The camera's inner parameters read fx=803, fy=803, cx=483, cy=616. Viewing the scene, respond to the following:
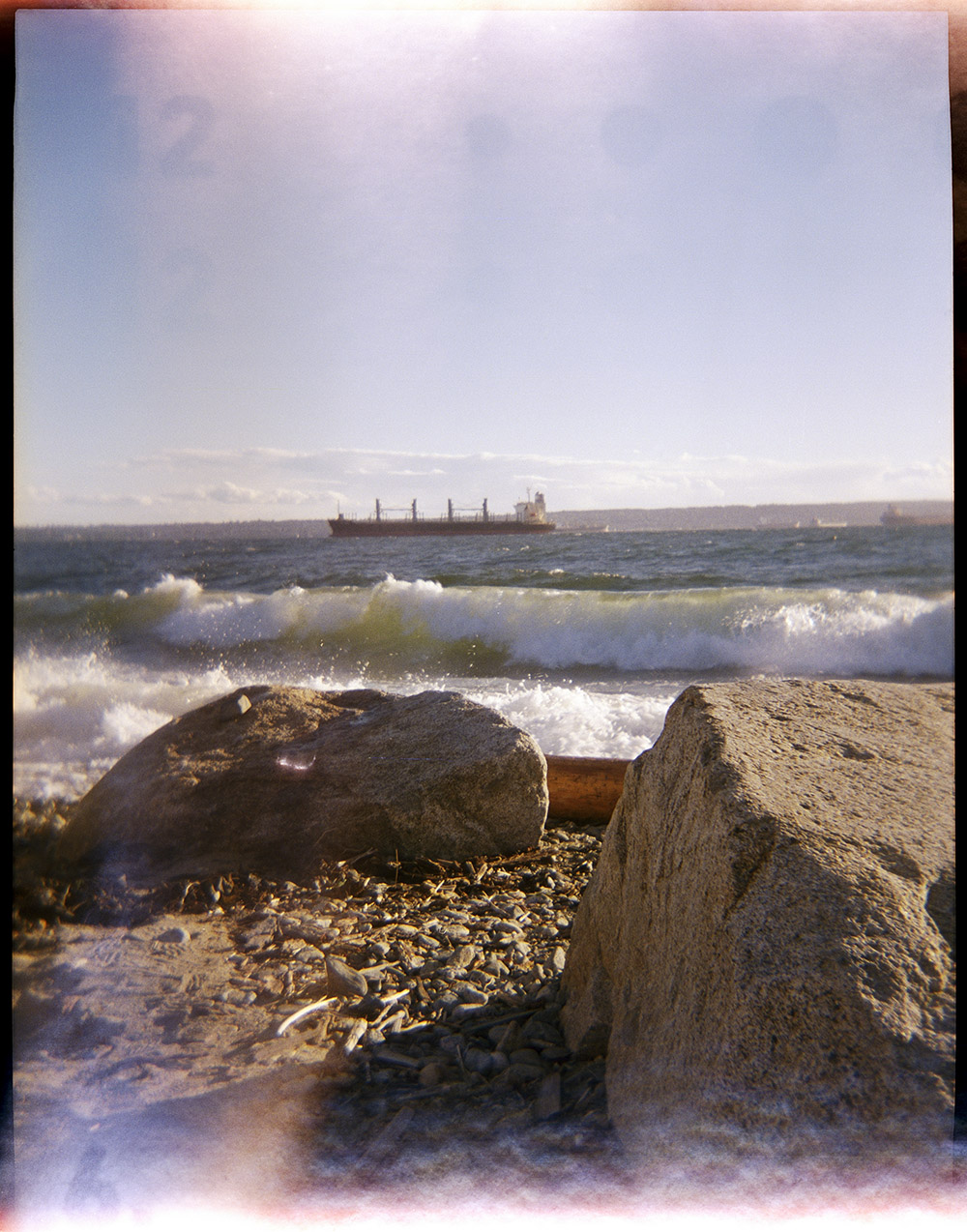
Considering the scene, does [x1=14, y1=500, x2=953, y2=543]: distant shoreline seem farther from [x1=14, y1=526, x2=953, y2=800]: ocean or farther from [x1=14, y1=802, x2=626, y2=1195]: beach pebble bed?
[x1=14, y1=802, x2=626, y2=1195]: beach pebble bed

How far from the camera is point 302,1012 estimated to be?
1170 millimetres

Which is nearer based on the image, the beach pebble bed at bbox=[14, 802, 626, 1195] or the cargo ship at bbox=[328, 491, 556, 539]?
the beach pebble bed at bbox=[14, 802, 626, 1195]

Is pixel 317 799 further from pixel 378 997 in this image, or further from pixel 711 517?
pixel 711 517

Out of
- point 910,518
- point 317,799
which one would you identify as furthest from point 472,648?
point 910,518

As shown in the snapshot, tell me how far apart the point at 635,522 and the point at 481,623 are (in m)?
0.78

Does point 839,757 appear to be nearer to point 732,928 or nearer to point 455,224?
point 732,928

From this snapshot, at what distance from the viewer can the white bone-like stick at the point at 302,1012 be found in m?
1.14

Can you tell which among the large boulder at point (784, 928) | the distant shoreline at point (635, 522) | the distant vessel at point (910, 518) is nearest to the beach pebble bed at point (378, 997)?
the large boulder at point (784, 928)

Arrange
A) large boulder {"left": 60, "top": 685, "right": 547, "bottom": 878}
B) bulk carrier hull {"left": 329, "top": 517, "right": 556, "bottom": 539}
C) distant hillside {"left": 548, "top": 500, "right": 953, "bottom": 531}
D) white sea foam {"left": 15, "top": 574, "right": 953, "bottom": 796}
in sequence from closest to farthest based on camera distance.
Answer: large boulder {"left": 60, "top": 685, "right": 547, "bottom": 878} → white sea foam {"left": 15, "top": 574, "right": 953, "bottom": 796} → distant hillside {"left": 548, "top": 500, "right": 953, "bottom": 531} → bulk carrier hull {"left": 329, "top": 517, "right": 556, "bottom": 539}

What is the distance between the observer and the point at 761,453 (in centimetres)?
198

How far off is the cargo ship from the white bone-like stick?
49.9 inches

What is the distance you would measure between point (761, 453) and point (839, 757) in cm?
119

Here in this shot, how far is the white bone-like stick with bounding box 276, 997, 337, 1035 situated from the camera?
114 cm

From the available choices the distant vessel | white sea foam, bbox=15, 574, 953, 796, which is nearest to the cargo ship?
white sea foam, bbox=15, 574, 953, 796
